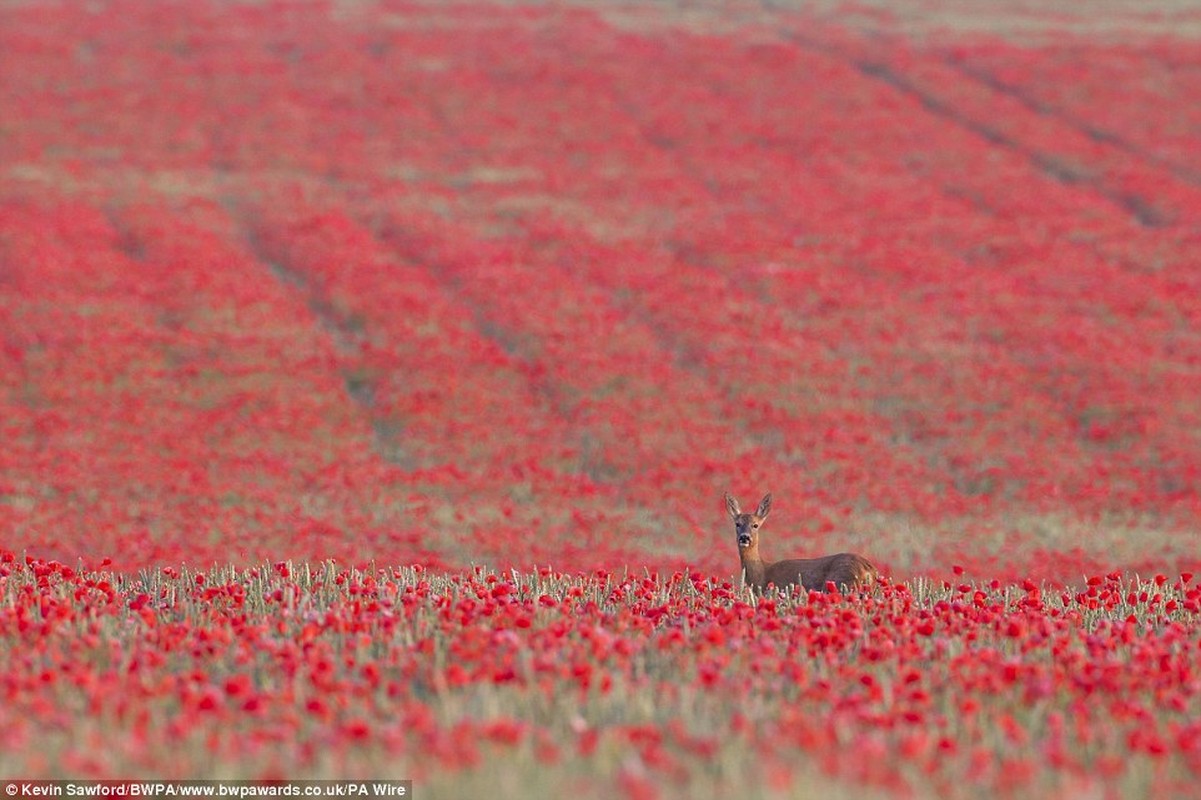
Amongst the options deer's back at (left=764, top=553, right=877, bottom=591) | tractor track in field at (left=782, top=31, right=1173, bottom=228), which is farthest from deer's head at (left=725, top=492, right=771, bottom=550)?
tractor track in field at (left=782, top=31, right=1173, bottom=228)

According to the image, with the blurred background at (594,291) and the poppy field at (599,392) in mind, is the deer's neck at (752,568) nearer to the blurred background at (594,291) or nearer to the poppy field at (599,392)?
the poppy field at (599,392)

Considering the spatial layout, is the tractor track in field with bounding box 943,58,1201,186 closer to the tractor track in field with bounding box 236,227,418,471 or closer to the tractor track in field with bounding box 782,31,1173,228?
the tractor track in field with bounding box 782,31,1173,228

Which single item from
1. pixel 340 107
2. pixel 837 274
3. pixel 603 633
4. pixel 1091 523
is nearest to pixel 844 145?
pixel 837 274

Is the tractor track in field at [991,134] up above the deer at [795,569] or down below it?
above

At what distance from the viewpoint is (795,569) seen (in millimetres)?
13055

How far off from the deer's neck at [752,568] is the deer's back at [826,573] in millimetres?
61

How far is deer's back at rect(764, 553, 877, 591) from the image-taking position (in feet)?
39.3

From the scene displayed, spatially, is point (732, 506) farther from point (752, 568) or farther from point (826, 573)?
point (826, 573)

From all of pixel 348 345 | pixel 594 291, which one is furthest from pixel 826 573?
pixel 594 291

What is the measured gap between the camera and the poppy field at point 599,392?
6906mm

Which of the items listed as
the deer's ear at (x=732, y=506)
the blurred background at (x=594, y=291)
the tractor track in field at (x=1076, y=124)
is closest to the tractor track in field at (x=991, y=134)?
the blurred background at (x=594, y=291)

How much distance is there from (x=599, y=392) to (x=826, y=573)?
1665 centimetres

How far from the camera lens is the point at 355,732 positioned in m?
5.94

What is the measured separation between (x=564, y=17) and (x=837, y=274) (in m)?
35.0
